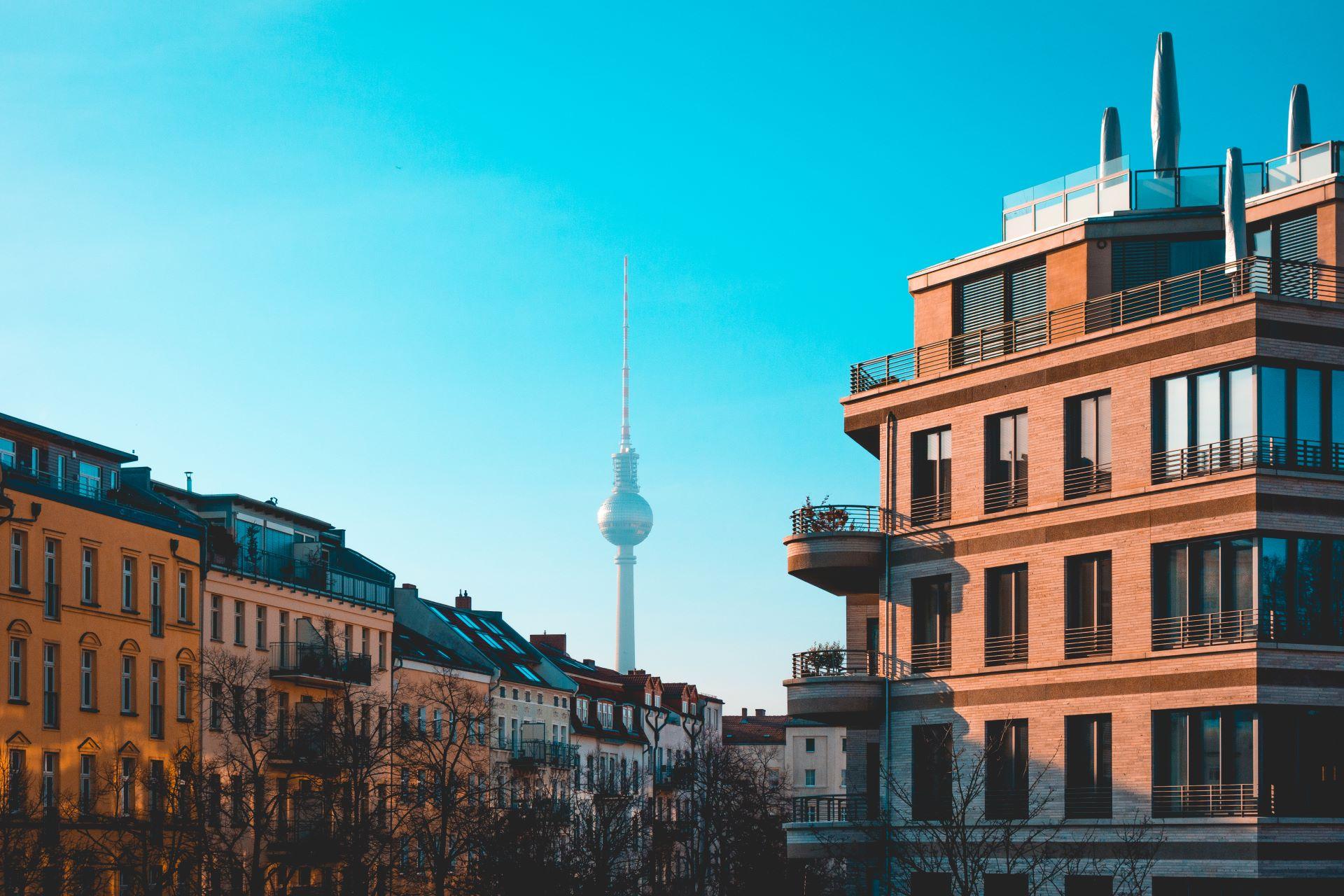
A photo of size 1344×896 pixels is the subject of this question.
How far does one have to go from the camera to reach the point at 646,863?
76938 mm

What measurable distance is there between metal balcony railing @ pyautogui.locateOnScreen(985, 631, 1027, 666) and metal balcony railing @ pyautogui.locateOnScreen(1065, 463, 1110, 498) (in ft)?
12.2

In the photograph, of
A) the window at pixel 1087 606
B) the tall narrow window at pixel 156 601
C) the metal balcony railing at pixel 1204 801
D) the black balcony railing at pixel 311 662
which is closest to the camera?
the metal balcony railing at pixel 1204 801

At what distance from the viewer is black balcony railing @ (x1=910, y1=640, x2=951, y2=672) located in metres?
50.9

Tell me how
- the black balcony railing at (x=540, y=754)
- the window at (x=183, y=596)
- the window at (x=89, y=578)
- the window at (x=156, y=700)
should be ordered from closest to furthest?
the window at (x=89, y=578), the window at (x=156, y=700), the window at (x=183, y=596), the black balcony railing at (x=540, y=754)

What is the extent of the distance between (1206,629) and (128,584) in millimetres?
39254

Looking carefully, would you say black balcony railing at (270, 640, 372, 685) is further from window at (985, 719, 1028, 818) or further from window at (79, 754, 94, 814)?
window at (985, 719, 1028, 818)

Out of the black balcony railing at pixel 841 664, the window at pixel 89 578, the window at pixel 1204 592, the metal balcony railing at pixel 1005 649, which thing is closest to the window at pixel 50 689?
the window at pixel 89 578

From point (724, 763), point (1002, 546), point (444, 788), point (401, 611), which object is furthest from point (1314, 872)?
point (401, 611)

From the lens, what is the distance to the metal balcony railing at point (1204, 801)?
43.1 m

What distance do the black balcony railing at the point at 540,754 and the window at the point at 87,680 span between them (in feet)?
101

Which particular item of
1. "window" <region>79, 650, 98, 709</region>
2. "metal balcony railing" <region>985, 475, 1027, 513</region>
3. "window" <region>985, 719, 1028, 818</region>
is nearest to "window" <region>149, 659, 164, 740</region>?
"window" <region>79, 650, 98, 709</region>

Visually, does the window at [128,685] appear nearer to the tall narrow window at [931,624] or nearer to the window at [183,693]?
the window at [183,693]

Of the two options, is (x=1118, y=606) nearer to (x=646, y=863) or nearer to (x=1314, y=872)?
(x=1314, y=872)

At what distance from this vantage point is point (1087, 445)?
4794 cm
